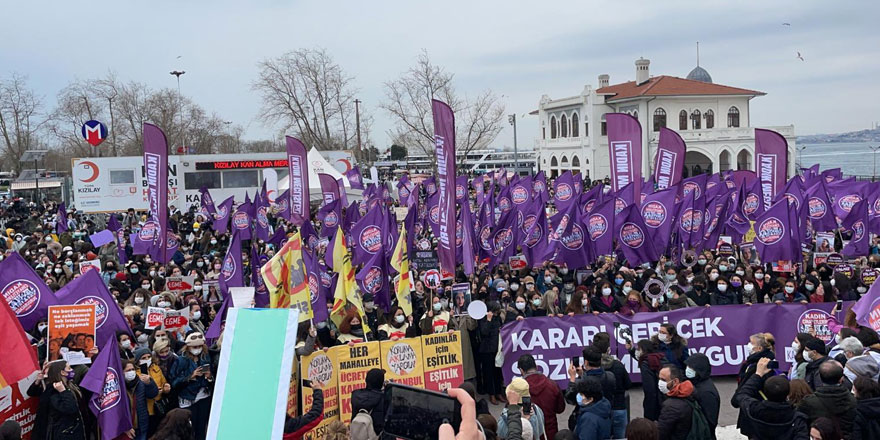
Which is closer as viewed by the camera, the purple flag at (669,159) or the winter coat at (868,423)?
the winter coat at (868,423)

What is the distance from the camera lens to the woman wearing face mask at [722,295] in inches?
450

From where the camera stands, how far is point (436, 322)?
32.0 ft

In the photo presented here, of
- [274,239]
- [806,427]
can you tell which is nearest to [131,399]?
→ [806,427]

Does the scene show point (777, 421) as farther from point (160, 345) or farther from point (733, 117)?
point (733, 117)

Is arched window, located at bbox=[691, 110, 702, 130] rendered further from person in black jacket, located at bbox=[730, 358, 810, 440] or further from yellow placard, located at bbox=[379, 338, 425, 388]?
person in black jacket, located at bbox=[730, 358, 810, 440]

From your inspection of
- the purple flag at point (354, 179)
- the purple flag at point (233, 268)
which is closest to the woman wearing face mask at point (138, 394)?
the purple flag at point (233, 268)

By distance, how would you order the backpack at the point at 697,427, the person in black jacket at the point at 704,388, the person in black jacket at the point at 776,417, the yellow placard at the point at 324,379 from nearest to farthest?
1. the person in black jacket at the point at 776,417
2. the backpack at the point at 697,427
3. the person in black jacket at the point at 704,388
4. the yellow placard at the point at 324,379

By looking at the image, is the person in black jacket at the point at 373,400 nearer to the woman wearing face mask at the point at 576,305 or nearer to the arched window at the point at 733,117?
the woman wearing face mask at the point at 576,305

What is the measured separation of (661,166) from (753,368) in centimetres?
1121

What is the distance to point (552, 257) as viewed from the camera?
48.0 ft

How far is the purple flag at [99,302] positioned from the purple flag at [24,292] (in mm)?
426

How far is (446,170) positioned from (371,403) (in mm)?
5760

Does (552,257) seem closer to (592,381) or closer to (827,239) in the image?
(827,239)

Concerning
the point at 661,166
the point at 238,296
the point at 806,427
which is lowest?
the point at 806,427
